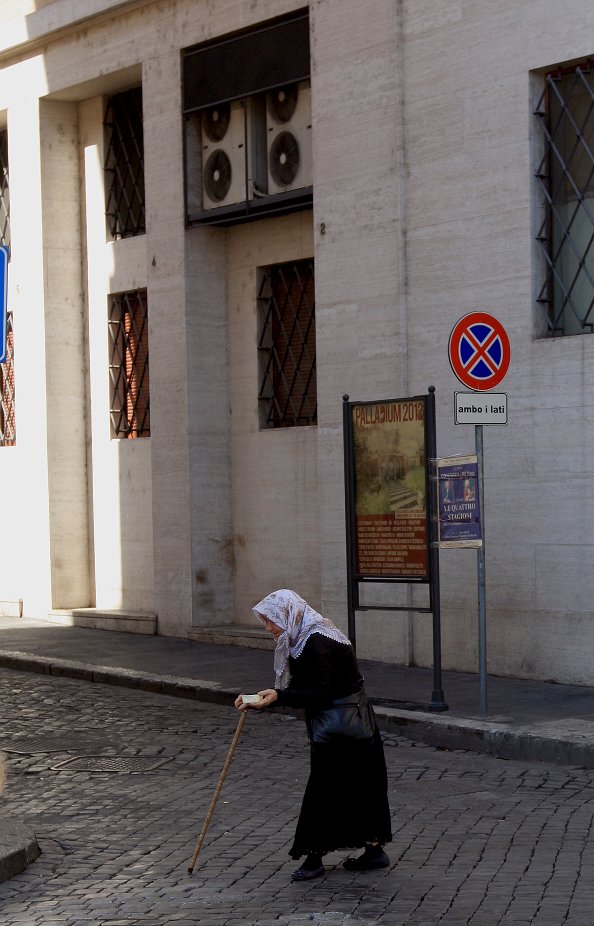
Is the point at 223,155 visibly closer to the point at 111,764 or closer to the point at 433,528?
the point at 433,528

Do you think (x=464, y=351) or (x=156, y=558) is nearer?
(x=464, y=351)

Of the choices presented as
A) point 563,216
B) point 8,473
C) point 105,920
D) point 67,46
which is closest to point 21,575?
point 8,473

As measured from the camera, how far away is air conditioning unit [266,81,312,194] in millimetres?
15273

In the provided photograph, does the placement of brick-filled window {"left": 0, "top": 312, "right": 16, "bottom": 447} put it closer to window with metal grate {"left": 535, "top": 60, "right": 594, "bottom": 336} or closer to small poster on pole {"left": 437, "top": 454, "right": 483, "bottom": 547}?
window with metal grate {"left": 535, "top": 60, "right": 594, "bottom": 336}

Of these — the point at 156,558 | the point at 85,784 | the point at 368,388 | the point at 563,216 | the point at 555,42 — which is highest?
the point at 555,42

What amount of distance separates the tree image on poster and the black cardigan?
464 cm

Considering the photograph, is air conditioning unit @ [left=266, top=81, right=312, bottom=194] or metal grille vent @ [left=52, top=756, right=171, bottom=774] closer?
metal grille vent @ [left=52, top=756, right=171, bottom=774]

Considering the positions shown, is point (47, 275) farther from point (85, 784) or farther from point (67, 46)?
point (85, 784)

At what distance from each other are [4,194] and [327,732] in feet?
47.4

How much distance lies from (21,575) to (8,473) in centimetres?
143

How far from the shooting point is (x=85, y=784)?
9281 mm

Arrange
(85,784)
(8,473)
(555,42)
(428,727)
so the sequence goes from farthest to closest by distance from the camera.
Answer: (8,473) < (555,42) < (428,727) < (85,784)

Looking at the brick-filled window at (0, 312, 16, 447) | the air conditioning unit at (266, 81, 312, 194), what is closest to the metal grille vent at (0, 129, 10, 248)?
the brick-filled window at (0, 312, 16, 447)

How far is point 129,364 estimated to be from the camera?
1777cm
